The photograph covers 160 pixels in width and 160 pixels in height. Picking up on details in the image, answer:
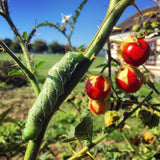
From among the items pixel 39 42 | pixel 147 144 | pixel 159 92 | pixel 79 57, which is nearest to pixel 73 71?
pixel 79 57

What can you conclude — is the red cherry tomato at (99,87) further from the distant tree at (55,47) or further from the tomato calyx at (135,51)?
the distant tree at (55,47)

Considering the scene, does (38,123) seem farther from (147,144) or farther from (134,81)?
(147,144)

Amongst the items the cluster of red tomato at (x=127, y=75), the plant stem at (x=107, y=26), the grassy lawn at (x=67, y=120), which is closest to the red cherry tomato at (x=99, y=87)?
the cluster of red tomato at (x=127, y=75)

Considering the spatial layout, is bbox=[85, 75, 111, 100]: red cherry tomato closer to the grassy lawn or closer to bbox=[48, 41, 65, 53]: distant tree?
the grassy lawn

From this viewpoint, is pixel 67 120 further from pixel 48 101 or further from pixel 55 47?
pixel 55 47

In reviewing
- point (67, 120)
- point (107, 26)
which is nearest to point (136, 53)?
point (107, 26)

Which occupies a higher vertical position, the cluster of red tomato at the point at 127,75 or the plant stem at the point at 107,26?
the plant stem at the point at 107,26

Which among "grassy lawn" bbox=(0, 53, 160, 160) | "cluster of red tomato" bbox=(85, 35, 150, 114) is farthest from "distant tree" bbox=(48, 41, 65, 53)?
"cluster of red tomato" bbox=(85, 35, 150, 114)

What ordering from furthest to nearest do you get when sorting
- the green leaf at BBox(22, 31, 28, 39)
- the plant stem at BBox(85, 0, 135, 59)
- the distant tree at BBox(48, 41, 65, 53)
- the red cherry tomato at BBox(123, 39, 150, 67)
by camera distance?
the distant tree at BBox(48, 41, 65, 53), the green leaf at BBox(22, 31, 28, 39), the red cherry tomato at BBox(123, 39, 150, 67), the plant stem at BBox(85, 0, 135, 59)
